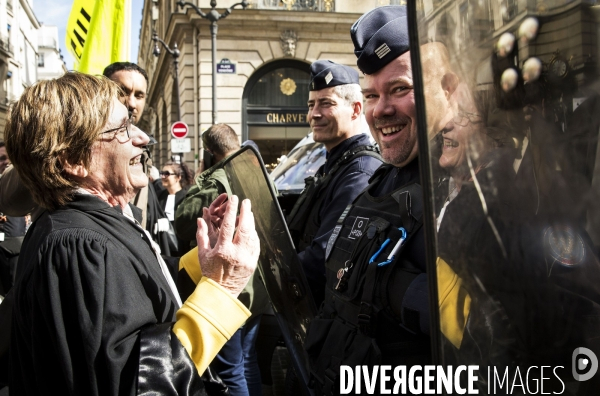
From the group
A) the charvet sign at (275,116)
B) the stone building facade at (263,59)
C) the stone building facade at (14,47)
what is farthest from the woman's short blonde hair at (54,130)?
the stone building facade at (14,47)

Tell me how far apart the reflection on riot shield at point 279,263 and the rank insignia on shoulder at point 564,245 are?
1316 millimetres

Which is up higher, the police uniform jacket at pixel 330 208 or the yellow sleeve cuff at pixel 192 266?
the police uniform jacket at pixel 330 208

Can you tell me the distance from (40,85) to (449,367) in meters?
1.35

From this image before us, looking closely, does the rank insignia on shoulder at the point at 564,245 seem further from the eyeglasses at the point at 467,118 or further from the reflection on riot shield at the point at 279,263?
the reflection on riot shield at the point at 279,263

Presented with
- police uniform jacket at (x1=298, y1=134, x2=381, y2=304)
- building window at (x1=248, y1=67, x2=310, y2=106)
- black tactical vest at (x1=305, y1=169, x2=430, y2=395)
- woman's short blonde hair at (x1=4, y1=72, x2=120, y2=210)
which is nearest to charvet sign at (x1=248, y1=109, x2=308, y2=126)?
building window at (x1=248, y1=67, x2=310, y2=106)

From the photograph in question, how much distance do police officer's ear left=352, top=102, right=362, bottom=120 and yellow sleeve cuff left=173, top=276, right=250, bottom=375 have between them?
5.64 feet

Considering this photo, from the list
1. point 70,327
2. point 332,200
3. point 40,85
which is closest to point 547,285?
point 70,327

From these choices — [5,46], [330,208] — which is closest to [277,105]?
[330,208]

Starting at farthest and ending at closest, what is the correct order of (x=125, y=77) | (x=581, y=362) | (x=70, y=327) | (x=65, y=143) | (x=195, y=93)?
(x=195, y=93)
(x=125, y=77)
(x=65, y=143)
(x=70, y=327)
(x=581, y=362)

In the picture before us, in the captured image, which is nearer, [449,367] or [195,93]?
[449,367]

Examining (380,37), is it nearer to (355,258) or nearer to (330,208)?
(355,258)

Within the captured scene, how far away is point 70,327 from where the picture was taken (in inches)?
52.2

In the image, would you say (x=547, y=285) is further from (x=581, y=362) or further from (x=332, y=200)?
(x=332, y=200)

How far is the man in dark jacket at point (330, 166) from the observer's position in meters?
2.32
